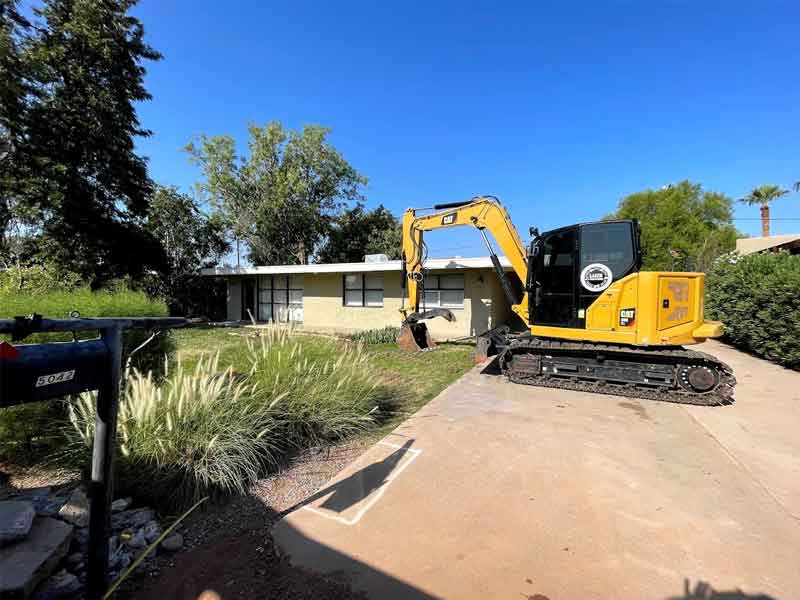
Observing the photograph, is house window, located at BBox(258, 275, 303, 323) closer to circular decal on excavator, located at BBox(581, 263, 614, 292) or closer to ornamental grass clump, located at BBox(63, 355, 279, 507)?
circular decal on excavator, located at BBox(581, 263, 614, 292)

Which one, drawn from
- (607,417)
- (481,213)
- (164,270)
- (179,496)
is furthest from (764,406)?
(164,270)

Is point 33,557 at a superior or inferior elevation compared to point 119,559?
superior

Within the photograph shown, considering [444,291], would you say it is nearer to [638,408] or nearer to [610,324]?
[610,324]

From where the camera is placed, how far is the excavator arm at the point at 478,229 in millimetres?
7602

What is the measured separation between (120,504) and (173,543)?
62cm

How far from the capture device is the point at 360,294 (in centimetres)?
1511

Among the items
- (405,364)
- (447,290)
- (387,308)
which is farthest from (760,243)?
(405,364)

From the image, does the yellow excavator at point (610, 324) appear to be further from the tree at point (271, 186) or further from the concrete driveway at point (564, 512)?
the tree at point (271, 186)

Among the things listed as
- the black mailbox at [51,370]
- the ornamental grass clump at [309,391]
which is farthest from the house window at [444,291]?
the black mailbox at [51,370]

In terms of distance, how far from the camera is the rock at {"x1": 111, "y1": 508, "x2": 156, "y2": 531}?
250 cm

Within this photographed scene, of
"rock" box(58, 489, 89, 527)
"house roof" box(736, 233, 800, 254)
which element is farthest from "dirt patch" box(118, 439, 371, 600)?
"house roof" box(736, 233, 800, 254)

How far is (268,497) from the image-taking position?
2986 mm

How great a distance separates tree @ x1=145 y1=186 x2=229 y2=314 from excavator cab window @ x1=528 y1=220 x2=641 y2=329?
1867 centimetres

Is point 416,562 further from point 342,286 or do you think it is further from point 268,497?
point 342,286
